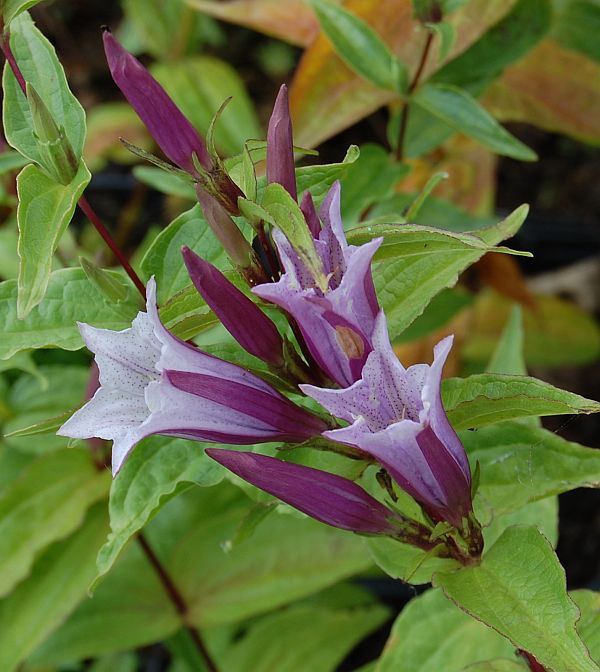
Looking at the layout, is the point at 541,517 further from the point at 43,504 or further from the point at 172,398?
the point at 43,504

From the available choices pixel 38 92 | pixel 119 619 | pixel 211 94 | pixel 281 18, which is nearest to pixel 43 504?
pixel 119 619

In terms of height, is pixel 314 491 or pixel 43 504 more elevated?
pixel 314 491

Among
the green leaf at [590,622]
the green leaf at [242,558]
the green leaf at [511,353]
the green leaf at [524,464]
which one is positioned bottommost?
the green leaf at [242,558]

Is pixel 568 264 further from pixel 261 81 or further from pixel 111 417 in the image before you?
pixel 111 417

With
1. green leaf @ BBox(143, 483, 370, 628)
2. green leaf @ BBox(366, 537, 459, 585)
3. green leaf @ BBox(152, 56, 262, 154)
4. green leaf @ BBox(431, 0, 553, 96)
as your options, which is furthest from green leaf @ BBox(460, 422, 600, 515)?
green leaf @ BBox(152, 56, 262, 154)

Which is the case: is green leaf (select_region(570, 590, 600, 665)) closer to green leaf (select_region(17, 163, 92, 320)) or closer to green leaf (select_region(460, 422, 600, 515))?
green leaf (select_region(460, 422, 600, 515))

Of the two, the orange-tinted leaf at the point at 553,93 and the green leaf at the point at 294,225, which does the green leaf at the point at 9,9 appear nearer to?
the green leaf at the point at 294,225

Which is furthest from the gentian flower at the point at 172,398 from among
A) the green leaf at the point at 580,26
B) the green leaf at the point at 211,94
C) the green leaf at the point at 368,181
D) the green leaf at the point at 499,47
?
the green leaf at the point at 211,94

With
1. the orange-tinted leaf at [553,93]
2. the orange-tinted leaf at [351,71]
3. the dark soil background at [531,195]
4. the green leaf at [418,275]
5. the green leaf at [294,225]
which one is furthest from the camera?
the dark soil background at [531,195]
